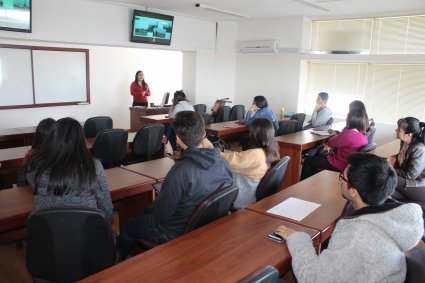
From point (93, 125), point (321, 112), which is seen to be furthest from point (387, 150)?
point (93, 125)

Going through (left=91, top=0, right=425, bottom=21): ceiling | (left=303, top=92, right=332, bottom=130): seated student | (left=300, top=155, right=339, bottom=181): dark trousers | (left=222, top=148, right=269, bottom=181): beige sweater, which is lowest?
(left=300, top=155, right=339, bottom=181): dark trousers

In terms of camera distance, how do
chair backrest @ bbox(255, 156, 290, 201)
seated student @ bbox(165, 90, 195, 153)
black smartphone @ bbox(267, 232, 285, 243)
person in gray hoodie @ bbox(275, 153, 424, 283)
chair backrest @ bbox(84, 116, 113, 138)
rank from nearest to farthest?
person in gray hoodie @ bbox(275, 153, 424, 283) < black smartphone @ bbox(267, 232, 285, 243) < chair backrest @ bbox(255, 156, 290, 201) < chair backrest @ bbox(84, 116, 113, 138) < seated student @ bbox(165, 90, 195, 153)

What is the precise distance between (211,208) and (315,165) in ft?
9.07

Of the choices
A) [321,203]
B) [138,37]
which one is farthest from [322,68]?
[321,203]

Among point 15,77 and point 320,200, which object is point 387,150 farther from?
point 15,77

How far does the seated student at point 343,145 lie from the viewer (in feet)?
12.8

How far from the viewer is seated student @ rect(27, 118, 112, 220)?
6.12ft

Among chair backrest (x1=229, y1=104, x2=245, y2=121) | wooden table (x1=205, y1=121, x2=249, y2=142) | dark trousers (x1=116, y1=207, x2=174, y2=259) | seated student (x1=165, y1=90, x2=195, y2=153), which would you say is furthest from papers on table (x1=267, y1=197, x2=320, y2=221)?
chair backrest (x1=229, y1=104, x2=245, y2=121)

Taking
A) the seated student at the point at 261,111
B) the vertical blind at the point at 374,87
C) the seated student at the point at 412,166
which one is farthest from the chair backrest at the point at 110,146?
the vertical blind at the point at 374,87

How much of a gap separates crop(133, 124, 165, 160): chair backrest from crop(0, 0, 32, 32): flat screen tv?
98.4 inches

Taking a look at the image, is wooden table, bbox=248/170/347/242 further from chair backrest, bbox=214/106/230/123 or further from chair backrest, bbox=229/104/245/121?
chair backrest, bbox=229/104/245/121

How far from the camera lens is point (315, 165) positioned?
14.4ft

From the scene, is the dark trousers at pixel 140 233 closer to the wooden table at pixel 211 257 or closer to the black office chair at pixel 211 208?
the black office chair at pixel 211 208

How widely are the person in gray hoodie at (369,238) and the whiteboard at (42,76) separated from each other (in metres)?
6.69
